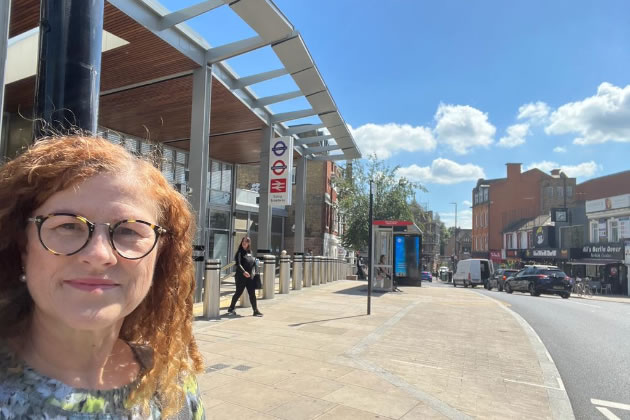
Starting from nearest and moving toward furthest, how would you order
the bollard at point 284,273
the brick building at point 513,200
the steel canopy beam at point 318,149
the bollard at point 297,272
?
1. the bollard at point 284,273
2. the bollard at point 297,272
3. the steel canopy beam at point 318,149
4. the brick building at point 513,200

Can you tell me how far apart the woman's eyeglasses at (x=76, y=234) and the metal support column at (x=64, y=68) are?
0.83m

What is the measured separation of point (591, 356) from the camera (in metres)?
7.27

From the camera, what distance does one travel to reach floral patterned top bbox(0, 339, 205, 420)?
0.96 metres

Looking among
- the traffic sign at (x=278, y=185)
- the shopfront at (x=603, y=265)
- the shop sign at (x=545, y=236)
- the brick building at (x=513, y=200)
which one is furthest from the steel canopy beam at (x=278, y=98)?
the brick building at (x=513, y=200)

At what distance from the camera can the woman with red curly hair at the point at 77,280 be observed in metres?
1.01

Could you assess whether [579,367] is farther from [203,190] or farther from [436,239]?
[436,239]

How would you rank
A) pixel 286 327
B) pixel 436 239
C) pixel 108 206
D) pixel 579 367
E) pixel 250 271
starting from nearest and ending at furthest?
1. pixel 108 206
2. pixel 579 367
3. pixel 286 327
4. pixel 250 271
5. pixel 436 239

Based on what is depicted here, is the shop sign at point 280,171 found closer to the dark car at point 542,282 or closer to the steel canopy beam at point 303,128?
the steel canopy beam at point 303,128

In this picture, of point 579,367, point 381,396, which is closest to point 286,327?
point 381,396

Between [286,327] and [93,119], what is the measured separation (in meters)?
6.41

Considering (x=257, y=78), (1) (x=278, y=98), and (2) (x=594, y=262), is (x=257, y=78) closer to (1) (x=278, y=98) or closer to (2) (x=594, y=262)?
(1) (x=278, y=98)

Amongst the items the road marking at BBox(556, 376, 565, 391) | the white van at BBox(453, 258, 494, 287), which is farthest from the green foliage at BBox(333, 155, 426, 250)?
the road marking at BBox(556, 376, 565, 391)

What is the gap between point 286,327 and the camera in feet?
25.3

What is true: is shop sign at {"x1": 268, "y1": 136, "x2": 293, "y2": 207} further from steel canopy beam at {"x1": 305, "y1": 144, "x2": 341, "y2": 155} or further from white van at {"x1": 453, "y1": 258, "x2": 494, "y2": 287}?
white van at {"x1": 453, "y1": 258, "x2": 494, "y2": 287}
